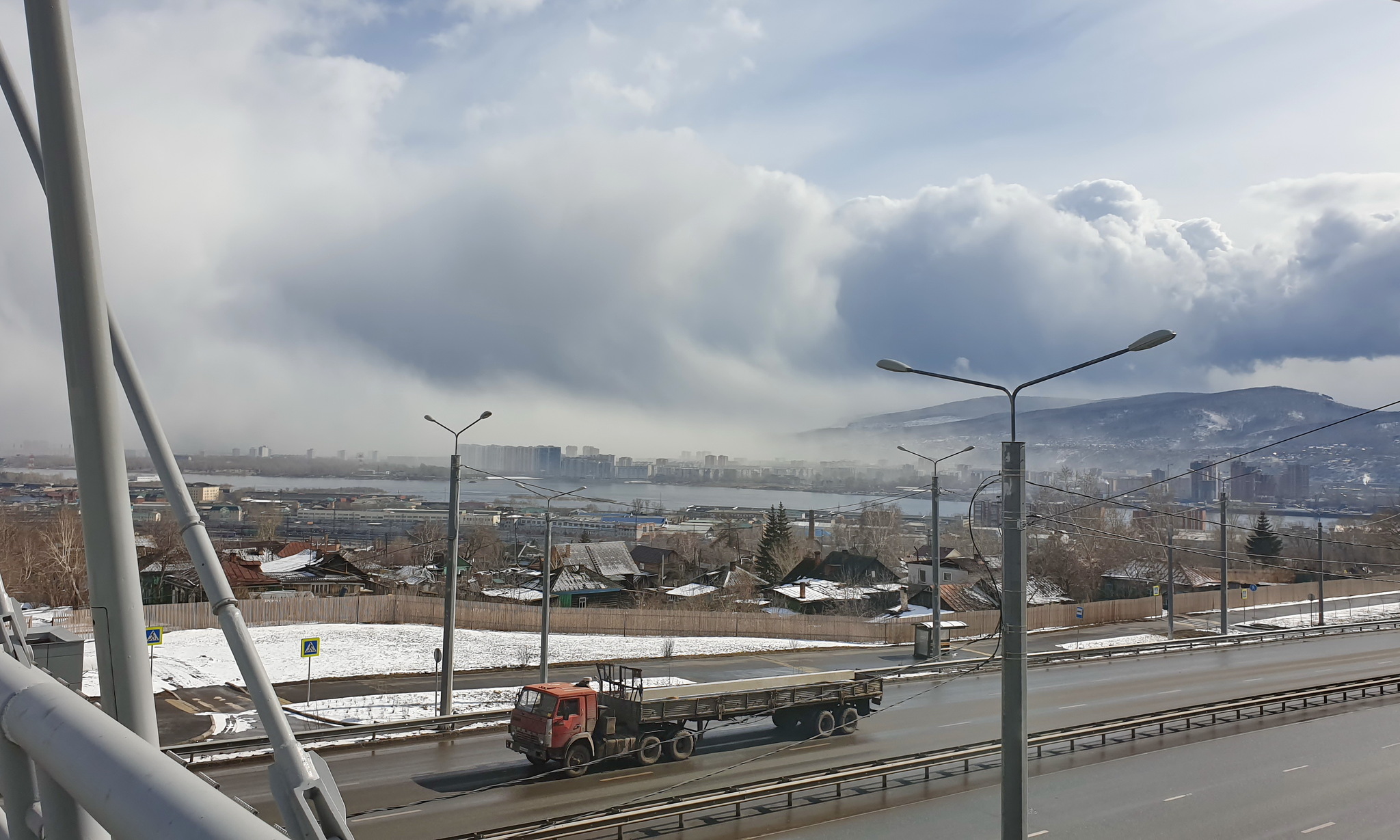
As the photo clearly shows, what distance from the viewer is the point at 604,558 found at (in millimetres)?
80438

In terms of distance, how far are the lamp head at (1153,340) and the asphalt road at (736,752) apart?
1193 cm

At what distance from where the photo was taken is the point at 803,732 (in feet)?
79.4

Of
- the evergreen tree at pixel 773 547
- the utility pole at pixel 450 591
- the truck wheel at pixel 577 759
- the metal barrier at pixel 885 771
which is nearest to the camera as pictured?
the metal barrier at pixel 885 771

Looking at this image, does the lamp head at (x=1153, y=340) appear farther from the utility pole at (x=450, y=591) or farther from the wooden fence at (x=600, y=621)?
the wooden fence at (x=600, y=621)

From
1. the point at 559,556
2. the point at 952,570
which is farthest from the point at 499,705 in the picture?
the point at 952,570

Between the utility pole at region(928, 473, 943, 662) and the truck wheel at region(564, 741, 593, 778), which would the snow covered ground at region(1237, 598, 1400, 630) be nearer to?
the utility pole at region(928, 473, 943, 662)

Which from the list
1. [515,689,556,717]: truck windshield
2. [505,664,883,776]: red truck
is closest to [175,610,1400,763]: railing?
[505,664,883,776]: red truck

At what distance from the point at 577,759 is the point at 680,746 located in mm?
2679

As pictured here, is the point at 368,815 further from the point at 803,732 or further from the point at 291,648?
the point at 291,648

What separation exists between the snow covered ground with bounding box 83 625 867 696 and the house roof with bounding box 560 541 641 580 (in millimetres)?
29955

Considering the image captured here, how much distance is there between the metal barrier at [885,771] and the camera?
51.3 feet

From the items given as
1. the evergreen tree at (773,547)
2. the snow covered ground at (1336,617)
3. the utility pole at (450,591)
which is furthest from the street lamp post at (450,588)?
the evergreen tree at (773,547)

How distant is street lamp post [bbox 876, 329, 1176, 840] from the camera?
1160 cm

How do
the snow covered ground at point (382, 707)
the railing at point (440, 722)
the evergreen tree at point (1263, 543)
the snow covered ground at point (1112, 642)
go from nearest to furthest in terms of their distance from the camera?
the railing at point (440, 722) → the snow covered ground at point (382, 707) → the snow covered ground at point (1112, 642) → the evergreen tree at point (1263, 543)
